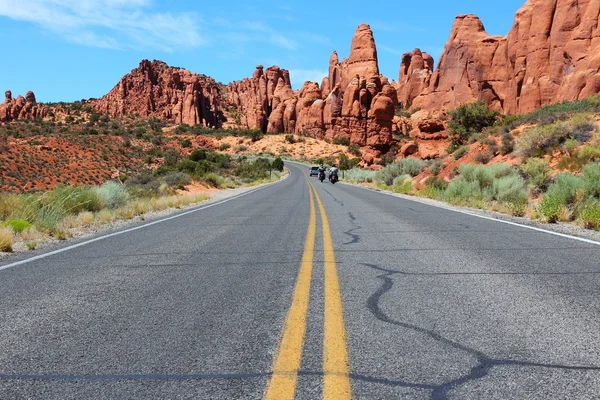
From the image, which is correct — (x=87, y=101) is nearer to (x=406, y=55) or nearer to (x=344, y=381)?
(x=406, y=55)

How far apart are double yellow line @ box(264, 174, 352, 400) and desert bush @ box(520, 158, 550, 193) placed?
594 inches

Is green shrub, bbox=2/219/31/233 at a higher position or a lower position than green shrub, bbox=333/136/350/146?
lower

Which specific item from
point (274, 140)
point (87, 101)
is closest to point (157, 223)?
point (274, 140)

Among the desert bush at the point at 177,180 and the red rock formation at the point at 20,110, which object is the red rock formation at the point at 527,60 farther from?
the red rock formation at the point at 20,110

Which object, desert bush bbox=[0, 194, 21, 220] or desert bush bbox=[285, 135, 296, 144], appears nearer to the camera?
desert bush bbox=[0, 194, 21, 220]

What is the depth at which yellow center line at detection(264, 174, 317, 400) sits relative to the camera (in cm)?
286

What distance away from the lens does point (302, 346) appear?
11.7 feet

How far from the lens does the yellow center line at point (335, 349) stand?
286 centimetres

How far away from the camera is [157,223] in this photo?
13352 millimetres

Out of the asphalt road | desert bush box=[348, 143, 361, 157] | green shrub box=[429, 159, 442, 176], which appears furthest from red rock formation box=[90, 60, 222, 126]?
the asphalt road

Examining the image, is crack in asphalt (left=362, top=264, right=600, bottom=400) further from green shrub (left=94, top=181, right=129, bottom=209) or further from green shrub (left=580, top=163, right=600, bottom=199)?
green shrub (left=94, top=181, right=129, bottom=209)

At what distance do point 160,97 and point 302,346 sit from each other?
5868 inches

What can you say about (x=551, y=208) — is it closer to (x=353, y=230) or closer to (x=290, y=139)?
(x=353, y=230)

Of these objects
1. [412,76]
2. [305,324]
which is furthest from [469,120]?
[412,76]
